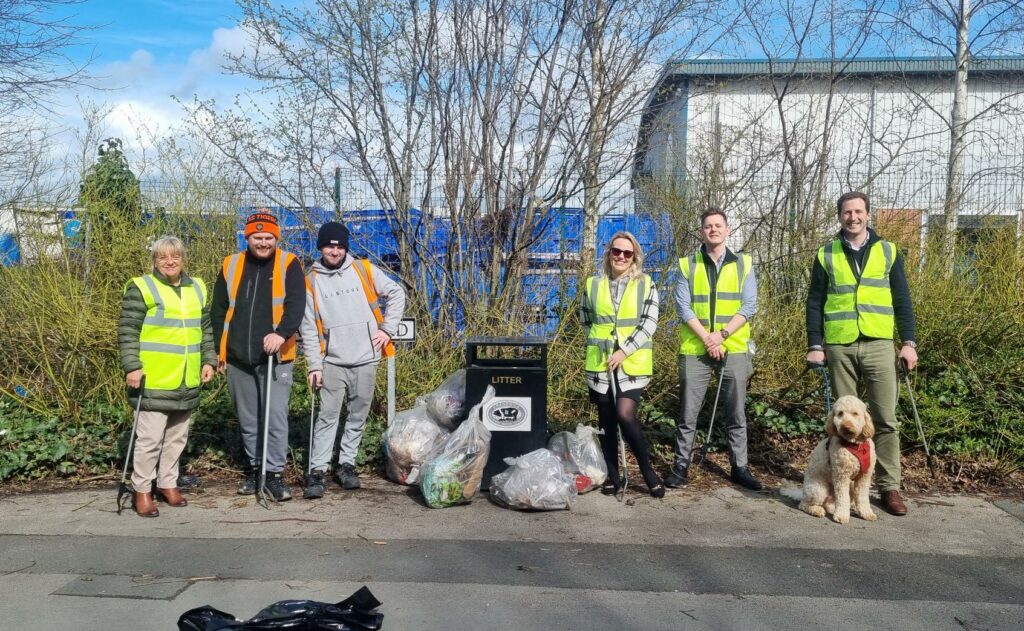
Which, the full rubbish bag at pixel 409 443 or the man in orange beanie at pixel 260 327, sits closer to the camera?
the man in orange beanie at pixel 260 327

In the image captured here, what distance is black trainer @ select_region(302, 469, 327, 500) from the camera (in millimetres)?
5891

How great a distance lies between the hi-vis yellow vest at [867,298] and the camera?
5.57 m

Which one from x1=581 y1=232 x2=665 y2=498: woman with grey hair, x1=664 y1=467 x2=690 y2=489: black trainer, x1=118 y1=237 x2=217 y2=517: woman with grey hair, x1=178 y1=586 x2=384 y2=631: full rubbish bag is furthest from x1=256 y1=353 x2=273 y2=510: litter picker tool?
x1=664 y1=467 x2=690 y2=489: black trainer

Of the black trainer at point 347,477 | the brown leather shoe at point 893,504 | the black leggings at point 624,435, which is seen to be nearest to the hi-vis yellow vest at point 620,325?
the black leggings at point 624,435

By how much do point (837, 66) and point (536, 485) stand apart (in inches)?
268

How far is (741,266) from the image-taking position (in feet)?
19.6

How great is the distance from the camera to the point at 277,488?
19.2 feet

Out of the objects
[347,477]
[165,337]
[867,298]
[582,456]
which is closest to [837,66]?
[867,298]

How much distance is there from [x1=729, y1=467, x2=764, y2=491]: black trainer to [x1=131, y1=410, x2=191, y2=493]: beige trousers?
379 cm

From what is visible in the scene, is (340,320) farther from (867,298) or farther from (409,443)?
(867,298)

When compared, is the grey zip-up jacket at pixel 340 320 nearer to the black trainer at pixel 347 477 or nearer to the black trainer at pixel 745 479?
the black trainer at pixel 347 477

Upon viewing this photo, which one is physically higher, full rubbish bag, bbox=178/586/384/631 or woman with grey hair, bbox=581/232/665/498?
woman with grey hair, bbox=581/232/665/498

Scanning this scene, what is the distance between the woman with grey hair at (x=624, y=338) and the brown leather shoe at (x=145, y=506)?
9.76 feet

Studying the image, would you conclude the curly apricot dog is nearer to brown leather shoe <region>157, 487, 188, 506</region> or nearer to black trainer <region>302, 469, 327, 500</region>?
black trainer <region>302, 469, 327, 500</region>
